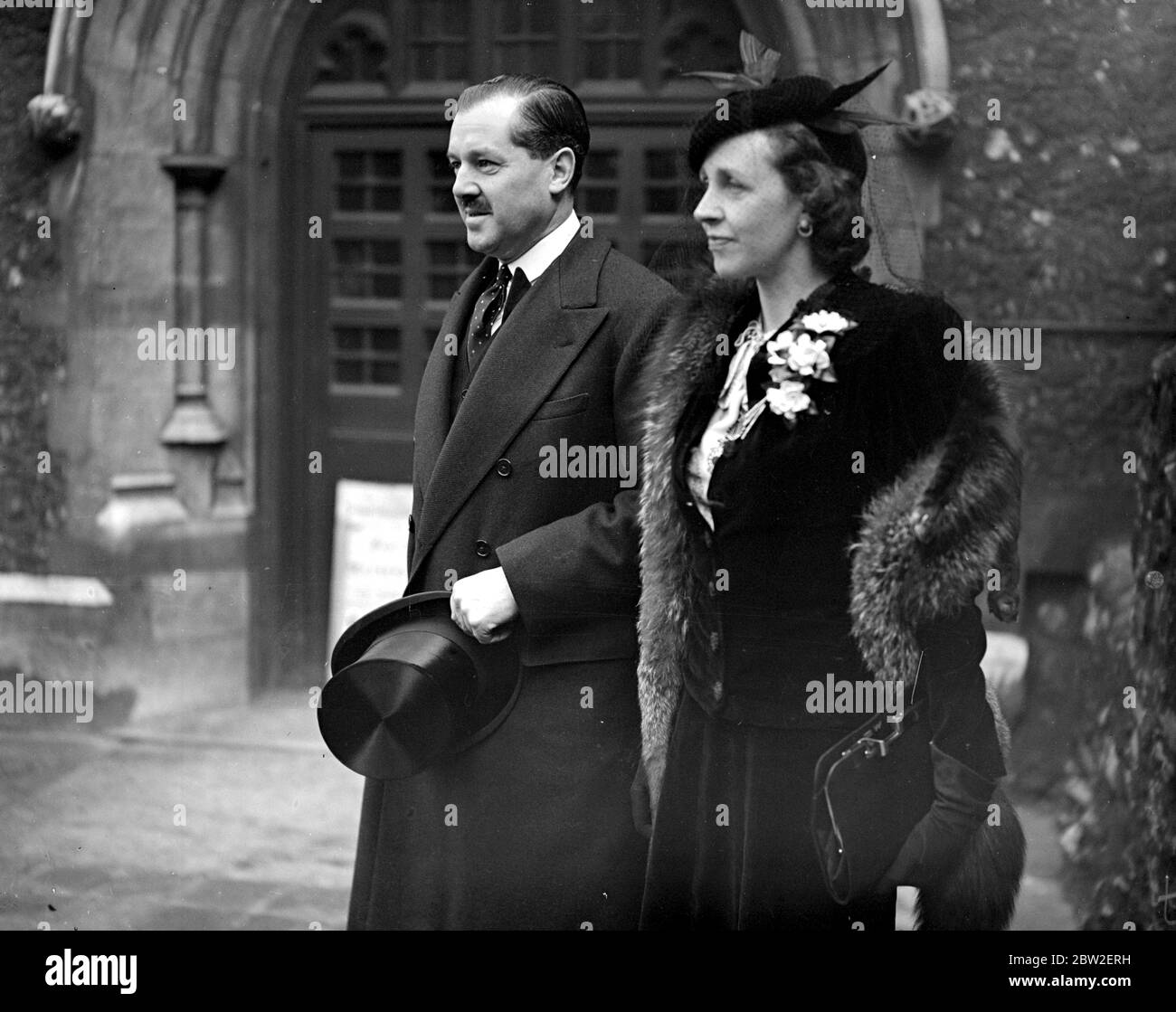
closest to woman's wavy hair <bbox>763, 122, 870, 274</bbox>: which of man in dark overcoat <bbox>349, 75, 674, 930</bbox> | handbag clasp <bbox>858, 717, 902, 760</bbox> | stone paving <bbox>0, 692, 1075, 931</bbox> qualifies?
man in dark overcoat <bbox>349, 75, 674, 930</bbox>

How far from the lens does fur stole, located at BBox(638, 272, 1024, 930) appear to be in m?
2.80

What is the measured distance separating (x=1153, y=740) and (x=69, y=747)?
312 centimetres

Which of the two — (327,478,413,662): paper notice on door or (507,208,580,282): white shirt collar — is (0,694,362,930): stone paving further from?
(507,208,580,282): white shirt collar

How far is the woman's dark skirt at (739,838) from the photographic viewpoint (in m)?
2.93

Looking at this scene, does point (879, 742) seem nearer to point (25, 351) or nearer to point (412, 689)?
point (412, 689)

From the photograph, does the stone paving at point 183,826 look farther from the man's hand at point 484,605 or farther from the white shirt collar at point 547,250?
the white shirt collar at point 547,250

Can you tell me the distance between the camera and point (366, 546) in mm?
5035

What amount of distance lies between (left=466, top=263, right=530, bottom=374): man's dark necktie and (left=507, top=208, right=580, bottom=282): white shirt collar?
3 cm

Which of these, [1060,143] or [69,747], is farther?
[69,747]

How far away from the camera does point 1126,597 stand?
4258mm

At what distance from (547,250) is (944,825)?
1.36m
